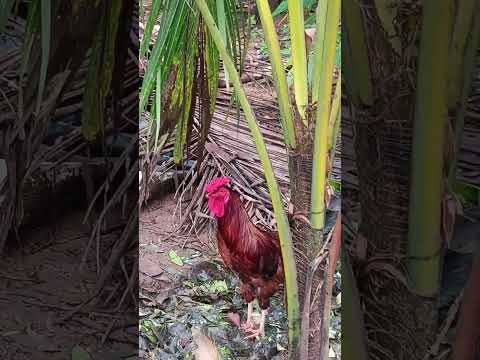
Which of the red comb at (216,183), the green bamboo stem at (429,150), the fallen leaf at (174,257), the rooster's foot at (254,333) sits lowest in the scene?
the rooster's foot at (254,333)

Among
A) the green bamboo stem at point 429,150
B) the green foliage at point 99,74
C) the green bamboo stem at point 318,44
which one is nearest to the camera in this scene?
the green bamboo stem at point 429,150

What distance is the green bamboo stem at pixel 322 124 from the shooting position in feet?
2.57

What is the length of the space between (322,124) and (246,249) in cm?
21

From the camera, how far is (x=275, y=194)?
2.76 feet

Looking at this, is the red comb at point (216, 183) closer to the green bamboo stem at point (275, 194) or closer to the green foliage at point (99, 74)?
the green bamboo stem at point (275, 194)

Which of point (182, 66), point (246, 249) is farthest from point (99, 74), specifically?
point (246, 249)

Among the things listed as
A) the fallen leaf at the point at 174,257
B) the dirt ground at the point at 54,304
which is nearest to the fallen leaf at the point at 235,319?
the fallen leaf at the point at 174,257

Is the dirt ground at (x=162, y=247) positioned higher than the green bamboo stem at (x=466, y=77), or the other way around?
the green bamboo stem at (x=466, y=77)

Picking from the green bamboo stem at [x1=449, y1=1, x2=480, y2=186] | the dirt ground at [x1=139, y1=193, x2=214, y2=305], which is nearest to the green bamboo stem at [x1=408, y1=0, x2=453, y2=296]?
the green bamboo stem at [x1=449, y1=1, x2=480, y2=186]

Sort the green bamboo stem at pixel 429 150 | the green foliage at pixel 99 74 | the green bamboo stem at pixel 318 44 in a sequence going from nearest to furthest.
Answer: the green bamboo stem at pixel 429 150
the green foliage at pixel 99 74
the green bamboo stem at pixel 318 44

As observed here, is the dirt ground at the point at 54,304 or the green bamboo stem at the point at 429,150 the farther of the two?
the dirt ground at the point at 54,304

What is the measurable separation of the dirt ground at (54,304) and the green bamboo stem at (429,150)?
33cm

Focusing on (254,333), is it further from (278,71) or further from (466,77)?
(466,77)

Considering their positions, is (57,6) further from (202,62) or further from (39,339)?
(39,339)
